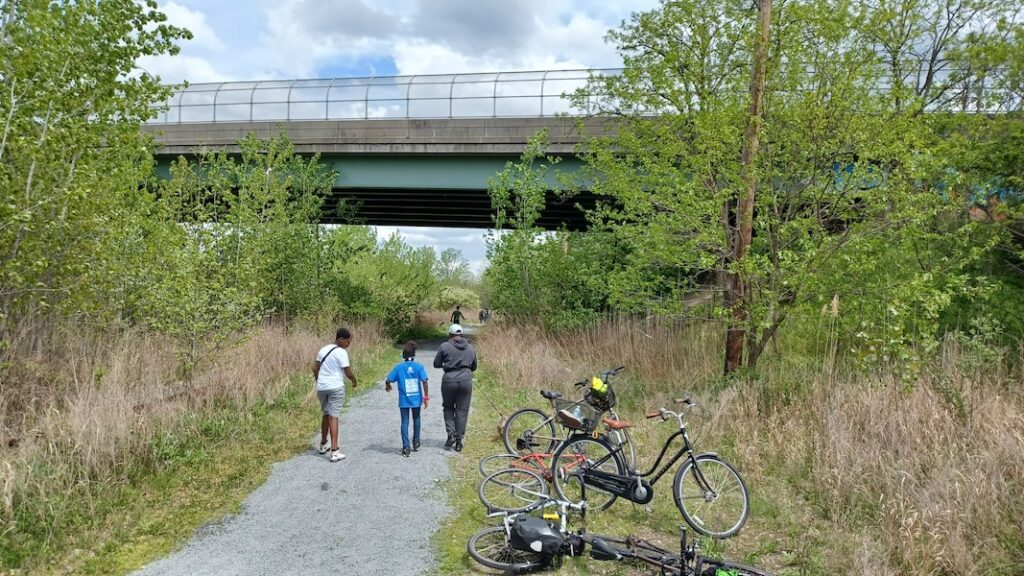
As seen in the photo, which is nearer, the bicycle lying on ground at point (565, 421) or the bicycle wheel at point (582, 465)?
the bicycle wheel at point (582, 465)

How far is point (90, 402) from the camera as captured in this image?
6727mm

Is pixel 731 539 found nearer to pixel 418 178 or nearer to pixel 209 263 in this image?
pixel 209 263

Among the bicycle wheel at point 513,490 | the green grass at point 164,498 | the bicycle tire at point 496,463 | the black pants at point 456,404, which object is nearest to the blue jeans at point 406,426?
the black pants at point 456,404

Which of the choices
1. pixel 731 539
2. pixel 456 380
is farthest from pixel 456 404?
pixel 731 539

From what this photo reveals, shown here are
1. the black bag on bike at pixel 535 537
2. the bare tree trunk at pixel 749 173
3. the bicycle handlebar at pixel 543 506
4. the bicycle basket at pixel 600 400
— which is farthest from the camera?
the bare tree trunk at pixel 749 173

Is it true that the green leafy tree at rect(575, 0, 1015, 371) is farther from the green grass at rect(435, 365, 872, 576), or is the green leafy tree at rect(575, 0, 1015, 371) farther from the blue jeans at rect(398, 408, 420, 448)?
the blue jeans at rect(398, 408, 420, 448)

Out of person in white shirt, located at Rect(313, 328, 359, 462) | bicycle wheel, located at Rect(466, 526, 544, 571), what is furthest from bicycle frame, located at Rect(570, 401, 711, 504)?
person in white shirt, located at Rect(313, 328, 359, 462)

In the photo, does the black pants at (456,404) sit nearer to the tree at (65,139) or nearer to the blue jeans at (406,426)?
the blue jeans at (406,426)

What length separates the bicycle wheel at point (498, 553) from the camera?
469 centimetres

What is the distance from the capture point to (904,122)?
7621 millimetres

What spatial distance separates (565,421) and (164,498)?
4.18 m

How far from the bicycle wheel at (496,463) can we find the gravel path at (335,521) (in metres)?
0.52

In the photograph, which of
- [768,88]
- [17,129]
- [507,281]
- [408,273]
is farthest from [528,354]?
[408,273]

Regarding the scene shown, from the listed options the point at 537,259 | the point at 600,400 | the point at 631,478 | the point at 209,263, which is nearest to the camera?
the point at 631,478
